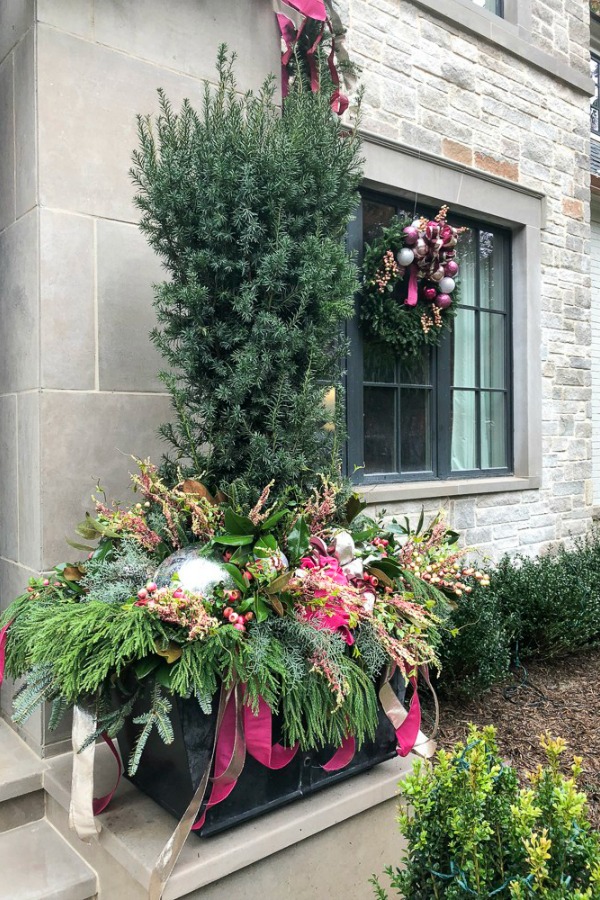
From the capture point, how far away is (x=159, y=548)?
214cm

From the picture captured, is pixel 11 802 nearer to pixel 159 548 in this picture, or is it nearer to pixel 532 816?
pixel 159 548

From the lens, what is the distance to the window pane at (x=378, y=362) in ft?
14.5

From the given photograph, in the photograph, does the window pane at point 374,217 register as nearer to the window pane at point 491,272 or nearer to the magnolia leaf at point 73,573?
the window pane at point 491,272

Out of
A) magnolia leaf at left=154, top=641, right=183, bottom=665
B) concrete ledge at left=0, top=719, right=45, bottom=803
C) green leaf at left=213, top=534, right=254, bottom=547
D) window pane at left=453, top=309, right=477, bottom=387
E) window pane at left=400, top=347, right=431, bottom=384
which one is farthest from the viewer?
window pane at left=453, top=309, right=477, bottom=387

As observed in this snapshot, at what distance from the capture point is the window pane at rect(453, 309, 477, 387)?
4992 mm

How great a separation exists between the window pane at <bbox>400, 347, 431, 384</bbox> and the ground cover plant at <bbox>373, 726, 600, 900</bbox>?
10.5 feet

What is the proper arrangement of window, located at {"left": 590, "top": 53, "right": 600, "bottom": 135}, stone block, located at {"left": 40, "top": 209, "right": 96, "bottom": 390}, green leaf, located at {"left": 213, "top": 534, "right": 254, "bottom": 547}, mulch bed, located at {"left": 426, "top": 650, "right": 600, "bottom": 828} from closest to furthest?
green leaf, located at {"left": 213, "top": 534, "right": 254, "bottom": 547} → stone block, located at {"left": 40, "top": 209, "right": 96, "bottom": 390} → mulch bed, located at {"left": 426, "top": 650, "right": 600, "bottom": 828} → window, located at {"left": 590, "top": 53, "right": 600, "bottom": 135}

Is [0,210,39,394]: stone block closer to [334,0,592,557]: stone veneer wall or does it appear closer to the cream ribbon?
the cream ribbon

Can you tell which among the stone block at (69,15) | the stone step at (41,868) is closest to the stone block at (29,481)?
the stone step at (41,868)

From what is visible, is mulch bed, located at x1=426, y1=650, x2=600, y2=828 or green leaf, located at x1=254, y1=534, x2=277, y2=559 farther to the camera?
mulch bed, located at x1=426, y1=650, x2=600, y2=828

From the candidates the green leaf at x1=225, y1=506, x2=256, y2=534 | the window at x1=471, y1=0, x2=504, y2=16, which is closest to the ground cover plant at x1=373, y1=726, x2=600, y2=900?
the green leaf at x1=225, y1=506, x2=256, y2=534

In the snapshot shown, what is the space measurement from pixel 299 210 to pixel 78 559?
1.52 m

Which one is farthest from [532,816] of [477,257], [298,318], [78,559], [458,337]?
[477,257]

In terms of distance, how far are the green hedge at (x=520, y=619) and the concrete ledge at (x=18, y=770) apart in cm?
207
